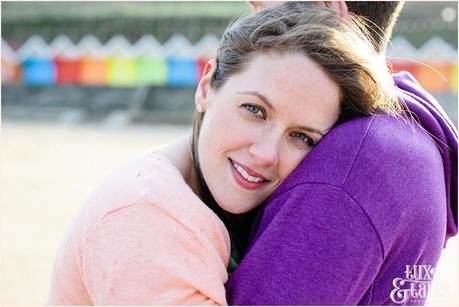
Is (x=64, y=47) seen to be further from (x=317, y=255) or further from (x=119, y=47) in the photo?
(x=317, y=255)

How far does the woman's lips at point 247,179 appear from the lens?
1.60 meters

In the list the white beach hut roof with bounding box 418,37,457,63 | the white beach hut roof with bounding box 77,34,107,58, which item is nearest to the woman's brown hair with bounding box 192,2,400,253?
the white beach hut roof with bounding box 418,37,457,63

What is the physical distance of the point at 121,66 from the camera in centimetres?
1395

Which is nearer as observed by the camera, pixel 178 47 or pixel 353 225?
pixel 353 225

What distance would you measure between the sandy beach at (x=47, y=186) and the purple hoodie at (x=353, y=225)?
59cm

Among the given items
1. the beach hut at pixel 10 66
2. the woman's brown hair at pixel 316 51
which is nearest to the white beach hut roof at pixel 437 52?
the beach hut at pixel 10 66

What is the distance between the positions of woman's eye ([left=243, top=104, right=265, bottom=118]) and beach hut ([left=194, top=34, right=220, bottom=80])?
1209cm

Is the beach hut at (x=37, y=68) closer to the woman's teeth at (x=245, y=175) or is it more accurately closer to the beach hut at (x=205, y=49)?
the beach hut at (x=205, y=49)

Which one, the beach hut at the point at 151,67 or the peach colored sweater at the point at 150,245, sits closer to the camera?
the peach colored sweater at the point at 150,245

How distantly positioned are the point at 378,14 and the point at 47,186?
20.1ft

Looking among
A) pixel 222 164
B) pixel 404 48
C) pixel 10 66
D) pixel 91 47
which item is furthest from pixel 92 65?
pixel 222 164

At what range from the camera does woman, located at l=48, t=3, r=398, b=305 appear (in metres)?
1.44

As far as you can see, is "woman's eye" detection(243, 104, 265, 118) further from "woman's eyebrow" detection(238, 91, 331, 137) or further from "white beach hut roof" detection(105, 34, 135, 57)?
"white beach hut roof" detection(105, 34, 135, 57)

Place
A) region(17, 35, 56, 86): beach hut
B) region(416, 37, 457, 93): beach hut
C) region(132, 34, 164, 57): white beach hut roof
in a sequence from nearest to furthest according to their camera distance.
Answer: region(416, 37, 457, 93): beach hut
region(132, 34, 164, 57): white beach hut roof
region(17, 35, 56, 86): beach hut
